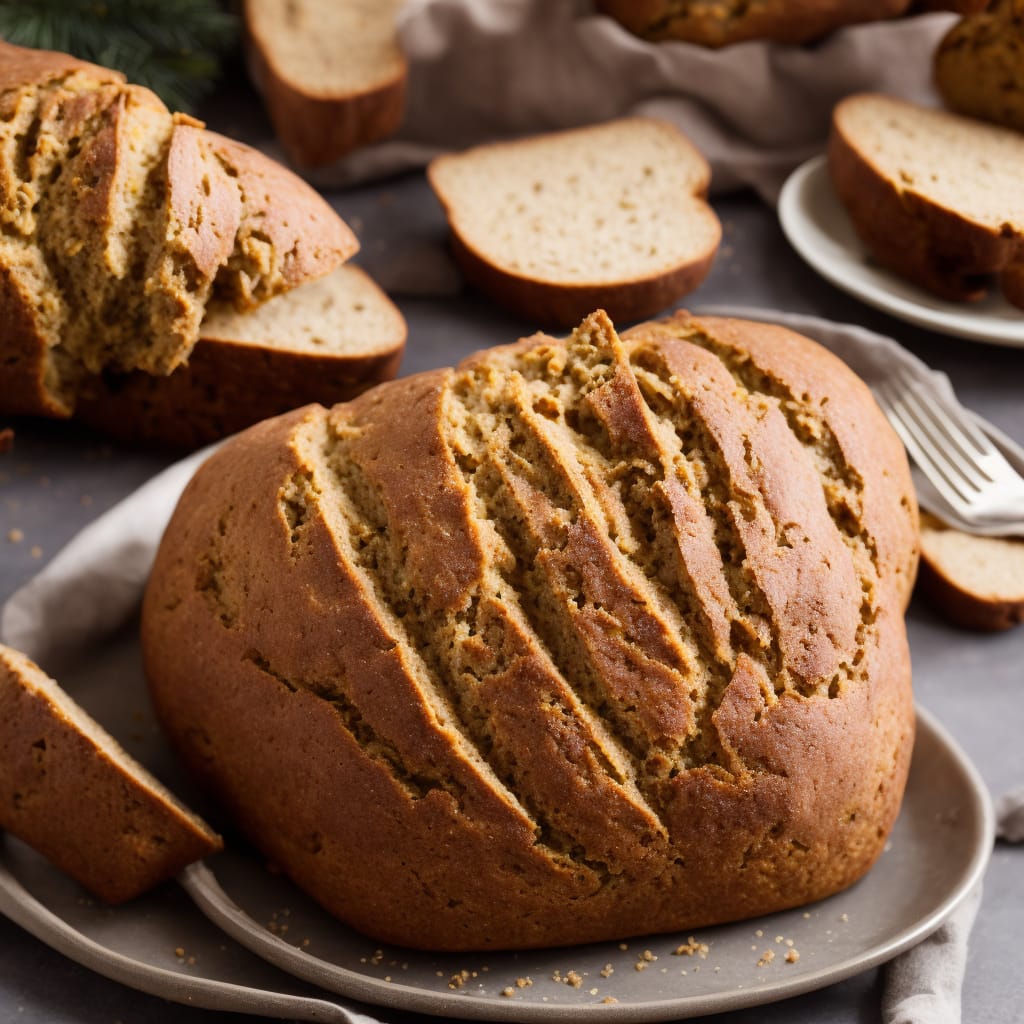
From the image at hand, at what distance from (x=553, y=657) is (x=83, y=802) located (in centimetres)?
75

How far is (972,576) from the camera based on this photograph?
277cm

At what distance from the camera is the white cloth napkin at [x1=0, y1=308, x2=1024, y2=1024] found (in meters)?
2.04

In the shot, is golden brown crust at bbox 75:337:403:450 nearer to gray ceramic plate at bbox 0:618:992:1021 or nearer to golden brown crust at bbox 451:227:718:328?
golden brown crust at bbox 451:227:718:328

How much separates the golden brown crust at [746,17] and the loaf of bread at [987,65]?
9.4 inches

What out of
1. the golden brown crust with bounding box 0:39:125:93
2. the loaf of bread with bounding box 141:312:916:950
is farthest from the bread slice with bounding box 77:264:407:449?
the loaf of bread with bounding box 141:312:916:950

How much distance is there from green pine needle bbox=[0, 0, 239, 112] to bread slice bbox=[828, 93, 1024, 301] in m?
1.88

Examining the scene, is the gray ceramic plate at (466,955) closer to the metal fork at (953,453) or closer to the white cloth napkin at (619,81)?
the metal fork at (953,453)

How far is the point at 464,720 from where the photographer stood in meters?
1.99

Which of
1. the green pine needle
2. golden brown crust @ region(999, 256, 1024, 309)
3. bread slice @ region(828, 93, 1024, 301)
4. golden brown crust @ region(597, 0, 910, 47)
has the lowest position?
golden brown crust @ region(999, 256, 1024, 309)

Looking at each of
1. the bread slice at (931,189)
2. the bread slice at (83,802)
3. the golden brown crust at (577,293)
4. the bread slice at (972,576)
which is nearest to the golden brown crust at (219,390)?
the golden brown crust at (577,293)

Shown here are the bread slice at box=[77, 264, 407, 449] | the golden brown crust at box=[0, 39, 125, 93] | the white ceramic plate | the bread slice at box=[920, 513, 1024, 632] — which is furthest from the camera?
the white ceramic plate

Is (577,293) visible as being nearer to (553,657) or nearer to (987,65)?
(987,65)

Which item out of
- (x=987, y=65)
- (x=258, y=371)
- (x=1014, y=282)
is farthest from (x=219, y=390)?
(x=987, y=65)

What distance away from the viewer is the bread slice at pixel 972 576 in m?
2.73
